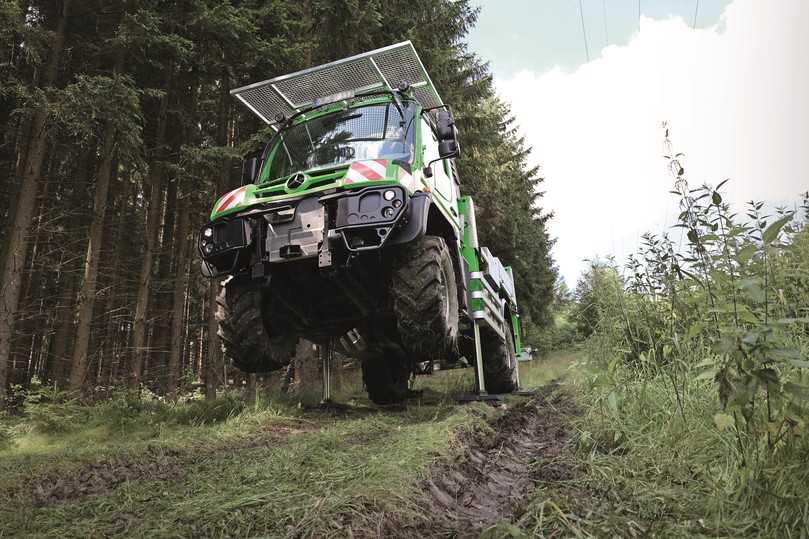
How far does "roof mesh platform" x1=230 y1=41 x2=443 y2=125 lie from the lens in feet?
17.6

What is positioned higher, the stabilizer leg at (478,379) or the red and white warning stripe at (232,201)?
the red and white warning stripe at (232,201)

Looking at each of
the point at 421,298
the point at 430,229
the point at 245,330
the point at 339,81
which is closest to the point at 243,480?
the point at 421,298

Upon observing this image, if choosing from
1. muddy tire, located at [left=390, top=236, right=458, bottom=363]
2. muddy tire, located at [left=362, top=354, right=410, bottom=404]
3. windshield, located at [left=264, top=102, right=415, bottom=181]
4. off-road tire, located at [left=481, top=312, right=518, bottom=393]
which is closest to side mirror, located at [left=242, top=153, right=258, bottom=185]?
windshield, located at [left=264, top=102, right=415, bottom=181]

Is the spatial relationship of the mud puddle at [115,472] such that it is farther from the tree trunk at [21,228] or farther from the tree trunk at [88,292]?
the tree trunk at [88,292]

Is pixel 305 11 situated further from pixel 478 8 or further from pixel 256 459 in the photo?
pixel 256 459

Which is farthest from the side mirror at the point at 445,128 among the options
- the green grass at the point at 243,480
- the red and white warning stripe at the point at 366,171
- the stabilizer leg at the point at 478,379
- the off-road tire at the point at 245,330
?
the green grass at the point at 243,480

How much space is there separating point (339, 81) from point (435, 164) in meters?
1.57

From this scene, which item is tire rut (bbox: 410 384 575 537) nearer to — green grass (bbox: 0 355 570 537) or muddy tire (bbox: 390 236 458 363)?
green grass (bbox: 0 355 570 537)

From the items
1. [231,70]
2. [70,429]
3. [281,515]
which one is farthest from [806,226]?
[231,70]

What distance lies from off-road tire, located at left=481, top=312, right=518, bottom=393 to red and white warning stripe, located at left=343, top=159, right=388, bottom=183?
3061 mm

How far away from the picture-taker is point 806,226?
3.56 m

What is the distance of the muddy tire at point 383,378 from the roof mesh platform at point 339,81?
3.33m

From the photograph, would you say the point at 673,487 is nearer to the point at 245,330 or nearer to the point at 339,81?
the point at 245,330

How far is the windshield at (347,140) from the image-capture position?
4.79 m
